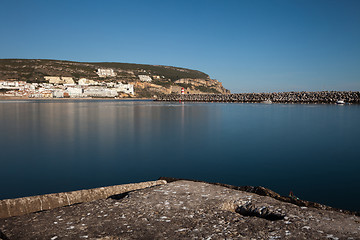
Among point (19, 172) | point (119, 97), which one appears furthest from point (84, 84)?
point (19, 172)

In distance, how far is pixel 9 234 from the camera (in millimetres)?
3705

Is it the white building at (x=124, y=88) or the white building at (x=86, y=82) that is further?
the white building at (x=124, y=88)

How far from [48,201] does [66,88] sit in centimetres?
15040

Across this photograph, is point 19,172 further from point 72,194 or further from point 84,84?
point 84,84

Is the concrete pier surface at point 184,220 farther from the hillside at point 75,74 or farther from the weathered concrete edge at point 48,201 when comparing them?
the hillside at point 75,74

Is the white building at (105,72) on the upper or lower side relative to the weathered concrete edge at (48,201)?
upper

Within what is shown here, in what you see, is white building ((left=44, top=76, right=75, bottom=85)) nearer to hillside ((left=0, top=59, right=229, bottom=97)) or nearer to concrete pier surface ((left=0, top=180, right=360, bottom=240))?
hillside ((left=0, top=59, right=229, bottom=97))

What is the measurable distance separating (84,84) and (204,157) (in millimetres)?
157382

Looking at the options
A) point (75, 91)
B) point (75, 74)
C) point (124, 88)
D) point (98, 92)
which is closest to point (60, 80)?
point (75, 74)

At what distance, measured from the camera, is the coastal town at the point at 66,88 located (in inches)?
4966

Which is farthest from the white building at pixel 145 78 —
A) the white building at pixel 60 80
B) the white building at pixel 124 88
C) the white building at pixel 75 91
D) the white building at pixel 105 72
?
the white building at pixel 75 91

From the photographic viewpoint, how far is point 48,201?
193 inches

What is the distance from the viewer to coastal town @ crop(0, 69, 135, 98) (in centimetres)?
12612

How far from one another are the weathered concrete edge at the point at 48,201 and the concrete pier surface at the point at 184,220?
0.37m
